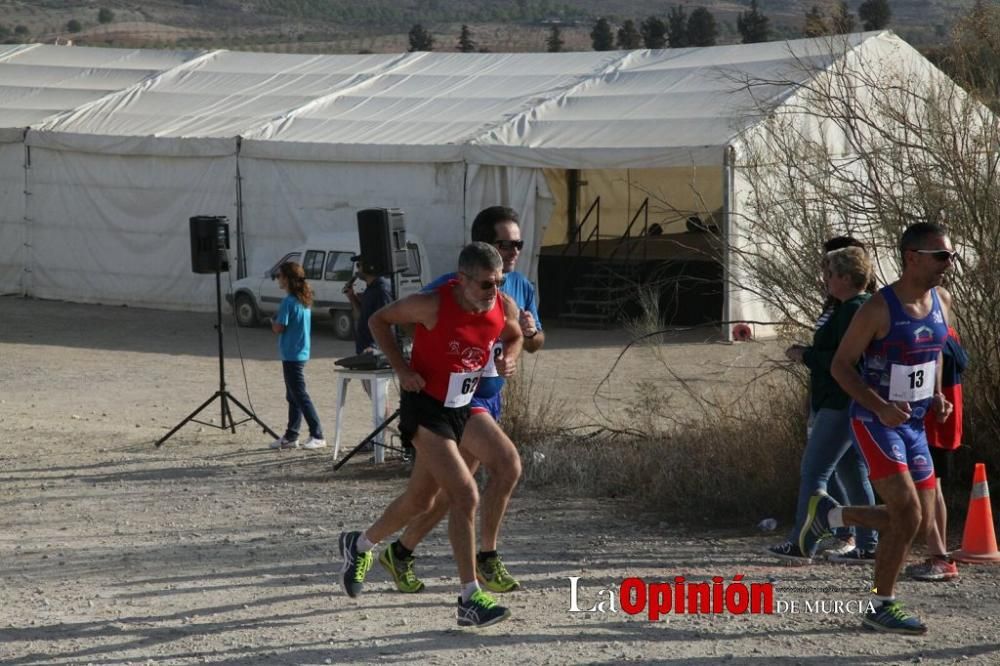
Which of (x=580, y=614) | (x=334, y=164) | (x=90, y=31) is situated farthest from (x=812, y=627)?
A: (x=90, y=31)

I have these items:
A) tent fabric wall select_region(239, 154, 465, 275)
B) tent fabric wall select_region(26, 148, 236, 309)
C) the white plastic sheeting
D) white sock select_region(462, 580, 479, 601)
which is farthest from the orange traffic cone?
tent fabric wall select_region(26, 148, 236, 309)

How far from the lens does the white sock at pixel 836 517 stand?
689 cm

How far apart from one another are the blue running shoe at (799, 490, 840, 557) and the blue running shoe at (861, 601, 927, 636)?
30.4 inches

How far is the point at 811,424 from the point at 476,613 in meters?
2.41

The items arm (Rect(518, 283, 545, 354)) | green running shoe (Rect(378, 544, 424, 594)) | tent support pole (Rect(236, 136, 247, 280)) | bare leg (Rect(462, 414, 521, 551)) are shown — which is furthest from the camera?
tent support pole (Rect(236, 136, 247, 280))

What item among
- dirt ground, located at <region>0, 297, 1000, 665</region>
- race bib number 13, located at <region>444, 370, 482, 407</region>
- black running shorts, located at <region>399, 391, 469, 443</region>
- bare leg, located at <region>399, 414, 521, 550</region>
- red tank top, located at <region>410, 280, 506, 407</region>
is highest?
red tank top, located at <region>410, 280, 506, 407</region>

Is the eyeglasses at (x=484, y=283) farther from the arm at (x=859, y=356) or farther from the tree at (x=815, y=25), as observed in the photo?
the tree at (x=815, y=25)

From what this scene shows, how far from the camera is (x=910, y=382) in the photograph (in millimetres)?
6477

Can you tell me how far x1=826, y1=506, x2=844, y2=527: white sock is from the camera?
689 cm

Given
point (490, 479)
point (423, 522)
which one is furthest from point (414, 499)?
point (490, 479)

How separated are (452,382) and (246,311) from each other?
1729cm

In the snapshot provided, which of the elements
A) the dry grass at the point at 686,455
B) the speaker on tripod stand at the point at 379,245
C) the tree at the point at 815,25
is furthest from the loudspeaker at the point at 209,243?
the tree at the point at 815,25

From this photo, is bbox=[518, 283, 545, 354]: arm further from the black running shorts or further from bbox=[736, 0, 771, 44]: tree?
bbox=[736, 0, 771, 44]: tree

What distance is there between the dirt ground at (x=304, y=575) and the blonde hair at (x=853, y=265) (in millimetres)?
1488
